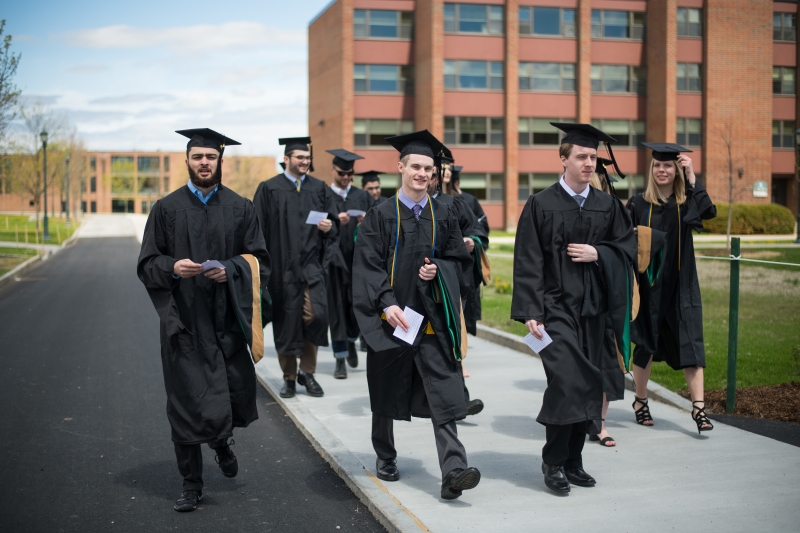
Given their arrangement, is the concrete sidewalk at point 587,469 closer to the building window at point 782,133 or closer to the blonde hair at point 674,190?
the blonde hair at point 674,190

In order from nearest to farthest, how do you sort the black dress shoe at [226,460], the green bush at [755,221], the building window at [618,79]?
the black dress shoe at [226,460]
the green bush at [755,221]
the building window at [618,79]

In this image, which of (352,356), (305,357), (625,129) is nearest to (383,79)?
(625,129)

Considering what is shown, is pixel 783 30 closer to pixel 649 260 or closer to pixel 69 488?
pixel 649 260

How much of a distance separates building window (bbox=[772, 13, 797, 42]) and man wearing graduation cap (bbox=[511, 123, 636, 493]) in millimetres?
50544

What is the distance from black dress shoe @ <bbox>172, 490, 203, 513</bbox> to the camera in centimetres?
553

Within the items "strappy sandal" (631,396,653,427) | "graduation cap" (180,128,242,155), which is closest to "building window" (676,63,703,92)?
"strappy sandal" (631,396,653,427)

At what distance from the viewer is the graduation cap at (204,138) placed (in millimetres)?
5918

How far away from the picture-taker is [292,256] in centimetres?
907

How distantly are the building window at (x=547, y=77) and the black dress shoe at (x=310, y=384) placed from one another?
142 ft

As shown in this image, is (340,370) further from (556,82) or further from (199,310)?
(556,82)

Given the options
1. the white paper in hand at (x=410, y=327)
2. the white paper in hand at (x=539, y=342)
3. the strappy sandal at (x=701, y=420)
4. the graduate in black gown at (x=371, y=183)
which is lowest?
the strappy sandal at (x=701, y=420)

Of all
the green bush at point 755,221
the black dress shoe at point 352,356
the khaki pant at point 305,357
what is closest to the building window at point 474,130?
the green bush at point 755,221

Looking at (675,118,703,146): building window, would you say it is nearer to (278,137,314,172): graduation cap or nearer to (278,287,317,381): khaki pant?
(278,137,314,172): graduation cap

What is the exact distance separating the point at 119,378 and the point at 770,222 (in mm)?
39610
